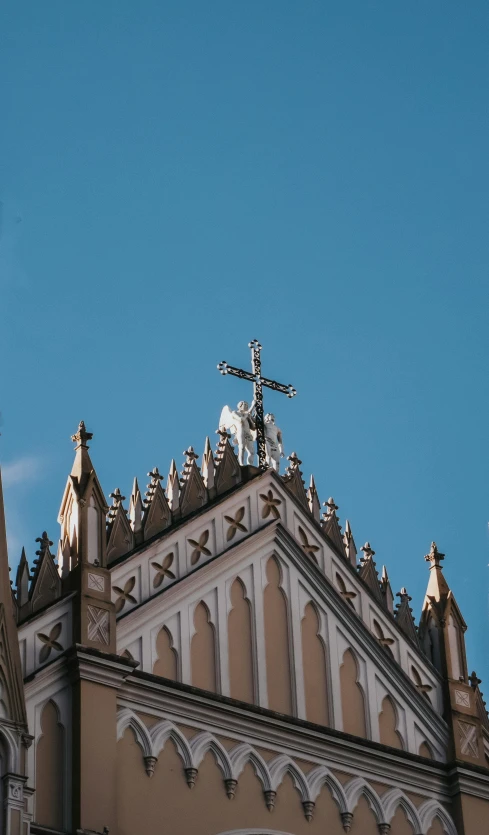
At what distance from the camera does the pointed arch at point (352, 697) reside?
24.1 metres

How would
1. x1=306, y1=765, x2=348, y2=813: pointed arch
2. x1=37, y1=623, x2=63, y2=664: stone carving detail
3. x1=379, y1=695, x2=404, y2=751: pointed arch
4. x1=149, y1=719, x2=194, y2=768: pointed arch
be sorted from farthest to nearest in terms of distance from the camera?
x1=379, y1=695, x2=404, y2=751: pointed arch
x1=306, y1=765, x2=348, y2=813: pointed arch
x1=149, y1=719, x2=194, y2=768: pointed arch
x1=37, y1=623, x2=63, y2=664: stone carving detail

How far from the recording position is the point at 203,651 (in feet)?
76.6

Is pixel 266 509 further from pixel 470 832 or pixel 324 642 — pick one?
pixel 470 832

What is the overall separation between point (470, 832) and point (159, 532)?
5205mm

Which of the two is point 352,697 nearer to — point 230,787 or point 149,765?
point 230,787

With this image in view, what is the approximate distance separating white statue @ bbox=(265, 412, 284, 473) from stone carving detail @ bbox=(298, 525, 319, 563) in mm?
984

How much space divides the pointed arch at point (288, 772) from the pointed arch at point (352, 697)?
1.06 metres

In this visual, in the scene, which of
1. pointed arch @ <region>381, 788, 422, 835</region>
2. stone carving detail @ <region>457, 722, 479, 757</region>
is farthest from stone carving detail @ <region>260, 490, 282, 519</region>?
pointed arch @ <region>381, 788, 422, 835</region>

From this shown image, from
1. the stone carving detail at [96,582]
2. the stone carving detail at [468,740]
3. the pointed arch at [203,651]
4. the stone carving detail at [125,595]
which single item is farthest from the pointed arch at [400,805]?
the stone carving detail at [96,582]

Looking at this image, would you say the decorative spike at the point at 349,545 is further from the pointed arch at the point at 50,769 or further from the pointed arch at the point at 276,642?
the pointed arch at the point at 50,769

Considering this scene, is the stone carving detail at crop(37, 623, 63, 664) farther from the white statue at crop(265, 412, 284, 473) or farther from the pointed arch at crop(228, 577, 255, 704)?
the white statue at crop(265, 412, 284, 473)

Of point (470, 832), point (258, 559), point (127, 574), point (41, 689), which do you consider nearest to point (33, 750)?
point (41, 689)

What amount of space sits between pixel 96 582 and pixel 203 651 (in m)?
1.63

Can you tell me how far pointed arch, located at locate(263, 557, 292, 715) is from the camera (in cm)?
2361
